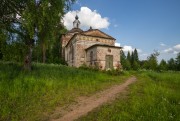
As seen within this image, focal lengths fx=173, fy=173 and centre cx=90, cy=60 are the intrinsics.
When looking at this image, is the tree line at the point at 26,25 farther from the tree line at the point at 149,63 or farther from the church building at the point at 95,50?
the tree line at the point at 149,63

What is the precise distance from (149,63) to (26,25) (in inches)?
1165

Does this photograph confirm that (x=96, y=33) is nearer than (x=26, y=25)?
No

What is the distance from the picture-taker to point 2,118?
6438 millimetres

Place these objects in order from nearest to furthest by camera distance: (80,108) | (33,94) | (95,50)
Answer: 1. (80,108)
2. (33,94)
3. (95,50)

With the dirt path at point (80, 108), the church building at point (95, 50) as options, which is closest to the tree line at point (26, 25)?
the dirt path at point (80, 108)

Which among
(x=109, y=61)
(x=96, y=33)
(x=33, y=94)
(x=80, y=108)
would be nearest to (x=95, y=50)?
(x=109, y=61)

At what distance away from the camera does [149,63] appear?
35.2m

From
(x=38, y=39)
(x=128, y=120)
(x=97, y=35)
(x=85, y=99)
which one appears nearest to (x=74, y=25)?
(x=97, y=35)

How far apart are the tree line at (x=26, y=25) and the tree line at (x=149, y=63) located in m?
26.3

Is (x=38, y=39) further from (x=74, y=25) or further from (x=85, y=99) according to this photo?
(x=74, y=25)

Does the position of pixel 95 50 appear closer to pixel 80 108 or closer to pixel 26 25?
pixel 26 25

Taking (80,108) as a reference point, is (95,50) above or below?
above

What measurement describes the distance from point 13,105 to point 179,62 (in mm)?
68389

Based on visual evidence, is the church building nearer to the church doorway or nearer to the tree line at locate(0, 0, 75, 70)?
the church doorway
